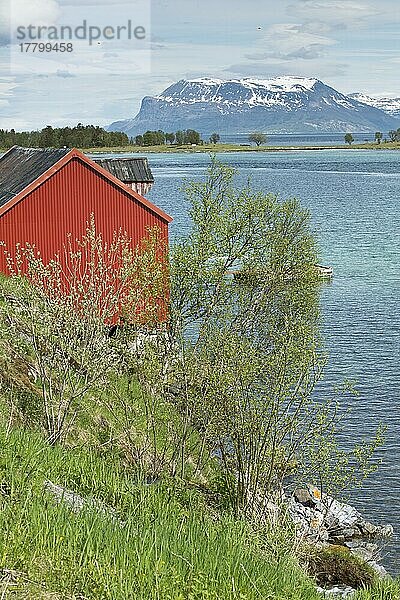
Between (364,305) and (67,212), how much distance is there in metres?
17.2

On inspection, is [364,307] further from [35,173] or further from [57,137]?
[57,137]

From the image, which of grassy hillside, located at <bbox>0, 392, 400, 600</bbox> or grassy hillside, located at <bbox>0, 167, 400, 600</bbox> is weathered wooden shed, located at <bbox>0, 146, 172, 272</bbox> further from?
grassy hillside, located at <bbox>0, 392, 400, 600</bbox>

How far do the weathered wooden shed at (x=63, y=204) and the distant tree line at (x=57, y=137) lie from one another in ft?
186

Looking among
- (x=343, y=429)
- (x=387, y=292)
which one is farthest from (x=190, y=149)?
(x=343, y=429)

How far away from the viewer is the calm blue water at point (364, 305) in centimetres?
2344

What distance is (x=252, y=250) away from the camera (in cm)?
2283

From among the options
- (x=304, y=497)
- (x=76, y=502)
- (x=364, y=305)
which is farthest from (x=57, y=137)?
(x=76, y=502)

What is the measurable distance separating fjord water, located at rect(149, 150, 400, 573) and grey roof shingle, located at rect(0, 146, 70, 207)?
11.6m

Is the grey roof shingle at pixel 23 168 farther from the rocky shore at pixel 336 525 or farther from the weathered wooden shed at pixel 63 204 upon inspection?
the rocky shore at pixel 336 525

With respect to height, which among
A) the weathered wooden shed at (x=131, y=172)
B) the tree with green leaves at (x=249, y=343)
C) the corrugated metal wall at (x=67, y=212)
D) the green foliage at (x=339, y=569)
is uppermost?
the weathered wooden shed at (x=131, y=172)

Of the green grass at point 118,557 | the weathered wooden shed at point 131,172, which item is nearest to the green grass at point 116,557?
the green grass at point 118,557

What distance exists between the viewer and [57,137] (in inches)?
3816

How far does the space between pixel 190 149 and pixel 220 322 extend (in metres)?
183

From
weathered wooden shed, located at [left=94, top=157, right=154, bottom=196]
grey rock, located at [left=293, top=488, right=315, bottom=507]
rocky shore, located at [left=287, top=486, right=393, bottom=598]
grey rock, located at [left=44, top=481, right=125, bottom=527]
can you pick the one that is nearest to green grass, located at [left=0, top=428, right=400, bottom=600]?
grey rock, located at [left=44, top=481, right=125, bottom=527]
